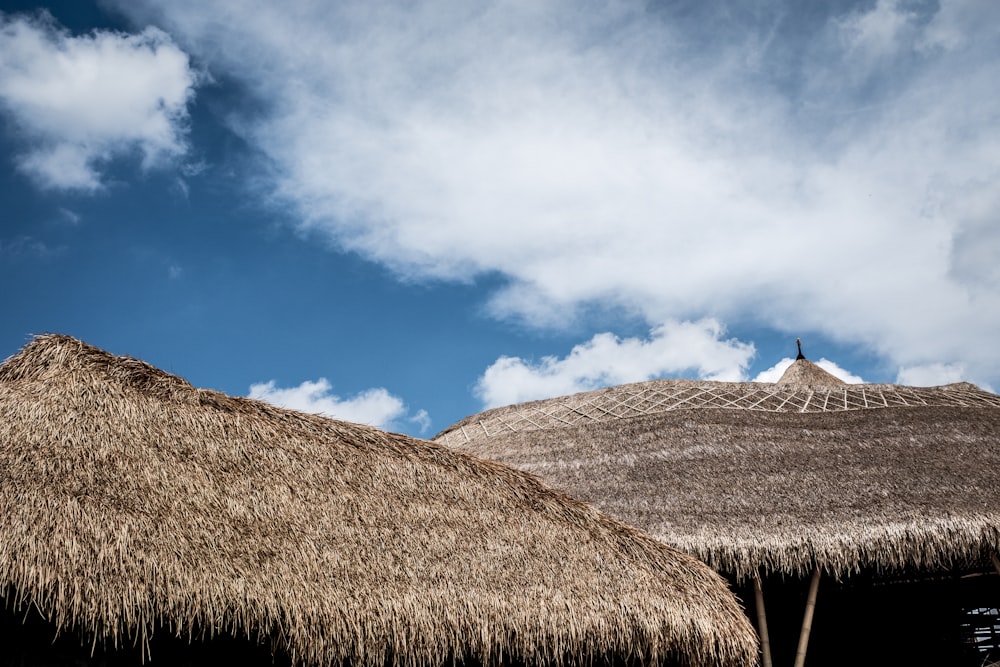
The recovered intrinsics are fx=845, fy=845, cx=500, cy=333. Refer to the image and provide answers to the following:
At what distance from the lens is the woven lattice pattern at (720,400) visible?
12.9 meters

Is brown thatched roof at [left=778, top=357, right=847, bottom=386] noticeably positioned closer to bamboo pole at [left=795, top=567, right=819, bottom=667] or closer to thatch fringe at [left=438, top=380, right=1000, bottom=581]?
thatch fringe at [left=438, top=380, right=1000, bottom=581]

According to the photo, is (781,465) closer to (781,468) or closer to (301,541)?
(781,468)

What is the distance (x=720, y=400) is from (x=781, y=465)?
2254 millimetres

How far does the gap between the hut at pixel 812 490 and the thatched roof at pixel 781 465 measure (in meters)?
0.02

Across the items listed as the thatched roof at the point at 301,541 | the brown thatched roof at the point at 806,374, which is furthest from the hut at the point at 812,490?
the brown thatched roof at the point at 806,374

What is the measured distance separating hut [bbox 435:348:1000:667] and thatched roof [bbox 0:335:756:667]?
6.93ft

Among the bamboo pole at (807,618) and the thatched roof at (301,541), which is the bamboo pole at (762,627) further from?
the thatched roof at (301,541)

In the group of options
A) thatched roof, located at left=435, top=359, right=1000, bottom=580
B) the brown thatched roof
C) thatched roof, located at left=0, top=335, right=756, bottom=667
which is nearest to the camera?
thatched roof, located at left=0, top=335, right=756, bottom=667

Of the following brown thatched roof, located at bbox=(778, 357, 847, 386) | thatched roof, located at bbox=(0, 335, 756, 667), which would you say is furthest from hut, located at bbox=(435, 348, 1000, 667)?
brown thatched roof, located at bbox=(778, 357, 847, 386)

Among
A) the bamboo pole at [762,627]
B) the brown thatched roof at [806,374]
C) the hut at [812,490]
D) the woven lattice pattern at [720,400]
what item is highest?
the brown thatched roof at [806,374]

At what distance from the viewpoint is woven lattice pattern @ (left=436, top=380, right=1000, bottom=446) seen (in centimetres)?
1285

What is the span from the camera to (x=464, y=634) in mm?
6613

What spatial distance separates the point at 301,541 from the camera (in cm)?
656

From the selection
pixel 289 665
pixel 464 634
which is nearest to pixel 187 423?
pixel 289 665
